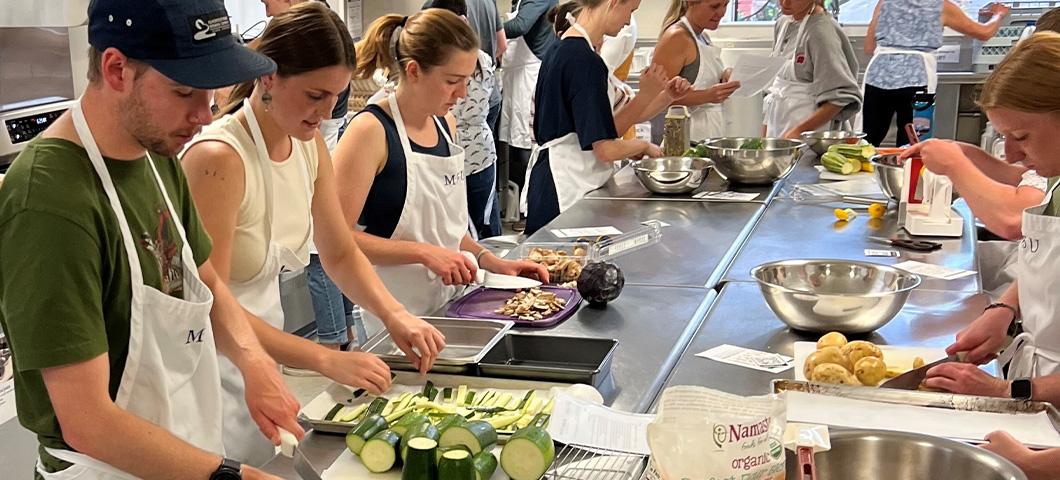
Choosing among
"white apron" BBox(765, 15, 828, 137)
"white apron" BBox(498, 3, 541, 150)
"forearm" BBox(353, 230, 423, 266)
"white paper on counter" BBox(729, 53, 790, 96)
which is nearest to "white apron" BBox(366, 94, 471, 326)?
"forearm" BBox(353, 230, 423, 266)

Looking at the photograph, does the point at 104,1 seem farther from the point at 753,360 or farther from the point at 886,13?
the point at 886,13

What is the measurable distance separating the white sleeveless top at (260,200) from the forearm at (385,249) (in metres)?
0.34

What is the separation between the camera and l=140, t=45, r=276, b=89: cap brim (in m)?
1.48

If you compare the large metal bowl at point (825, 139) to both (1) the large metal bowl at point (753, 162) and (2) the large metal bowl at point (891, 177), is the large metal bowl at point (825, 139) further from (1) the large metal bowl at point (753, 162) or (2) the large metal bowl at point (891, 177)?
(2) the large metal bowl at point (891, 177)

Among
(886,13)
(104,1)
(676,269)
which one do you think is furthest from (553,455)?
(886,13)

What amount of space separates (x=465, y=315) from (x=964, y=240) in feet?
5.81

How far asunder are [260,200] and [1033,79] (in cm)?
163

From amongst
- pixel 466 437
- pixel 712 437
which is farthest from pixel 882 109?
pixel 712 437

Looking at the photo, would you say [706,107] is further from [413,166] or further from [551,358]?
[551,358]

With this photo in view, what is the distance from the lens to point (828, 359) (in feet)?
6.86

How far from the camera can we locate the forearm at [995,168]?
11.3 feet

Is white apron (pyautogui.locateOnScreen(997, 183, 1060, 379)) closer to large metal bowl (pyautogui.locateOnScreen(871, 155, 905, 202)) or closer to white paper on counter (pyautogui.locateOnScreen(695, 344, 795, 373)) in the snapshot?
white paper on counter (pyautogui.locateOnScreen(695, 344, 795, 373))

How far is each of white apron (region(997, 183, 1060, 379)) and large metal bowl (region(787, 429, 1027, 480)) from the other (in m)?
0.77

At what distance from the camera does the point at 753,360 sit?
7.40ft
